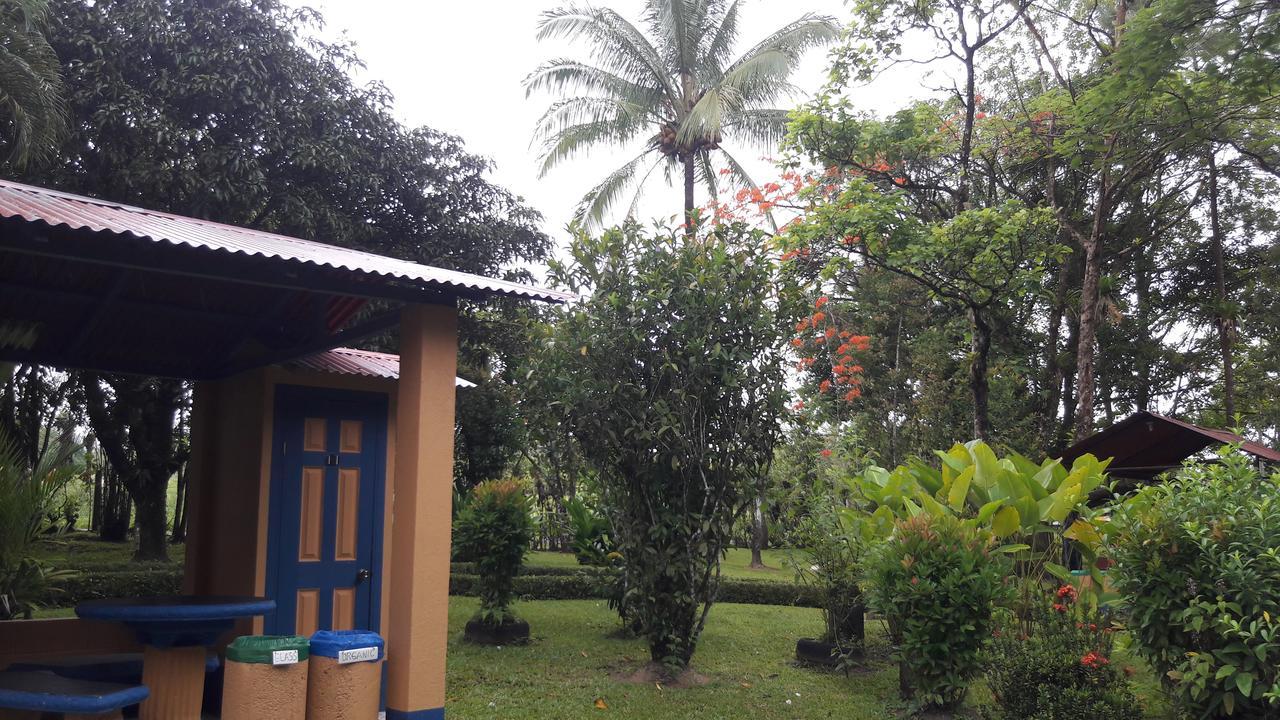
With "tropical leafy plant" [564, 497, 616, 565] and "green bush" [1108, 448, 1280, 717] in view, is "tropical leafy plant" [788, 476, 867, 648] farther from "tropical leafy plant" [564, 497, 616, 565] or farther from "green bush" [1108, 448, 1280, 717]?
"tropical leafy plant" [564, 497, 616, 565]

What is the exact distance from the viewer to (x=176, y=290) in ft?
23.1

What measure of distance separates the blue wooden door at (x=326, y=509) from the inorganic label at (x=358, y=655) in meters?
2.79

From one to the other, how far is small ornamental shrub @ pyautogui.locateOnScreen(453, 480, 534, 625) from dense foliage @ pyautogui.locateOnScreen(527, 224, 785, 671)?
2.45 metres

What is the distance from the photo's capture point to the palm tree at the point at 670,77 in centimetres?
1822

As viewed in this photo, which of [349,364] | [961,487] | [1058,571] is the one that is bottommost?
[1058,571]

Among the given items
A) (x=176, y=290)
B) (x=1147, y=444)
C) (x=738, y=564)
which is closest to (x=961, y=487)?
(x=1147, y=444)

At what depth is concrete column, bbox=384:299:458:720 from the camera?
5238 millimetres

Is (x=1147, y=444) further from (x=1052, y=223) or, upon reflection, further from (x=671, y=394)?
(x=671, y=394)

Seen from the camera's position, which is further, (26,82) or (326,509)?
(26,82)

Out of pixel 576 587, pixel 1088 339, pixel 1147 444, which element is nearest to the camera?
pixel 1147 444

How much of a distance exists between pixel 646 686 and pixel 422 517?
371 cm

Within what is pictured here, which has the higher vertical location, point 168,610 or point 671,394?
point 671,394

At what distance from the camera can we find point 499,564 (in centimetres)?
1034

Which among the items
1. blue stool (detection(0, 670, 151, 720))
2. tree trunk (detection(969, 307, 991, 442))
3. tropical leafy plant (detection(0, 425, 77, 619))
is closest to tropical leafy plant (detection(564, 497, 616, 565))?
tree trunk (detection(969, 307, 991, 442))
